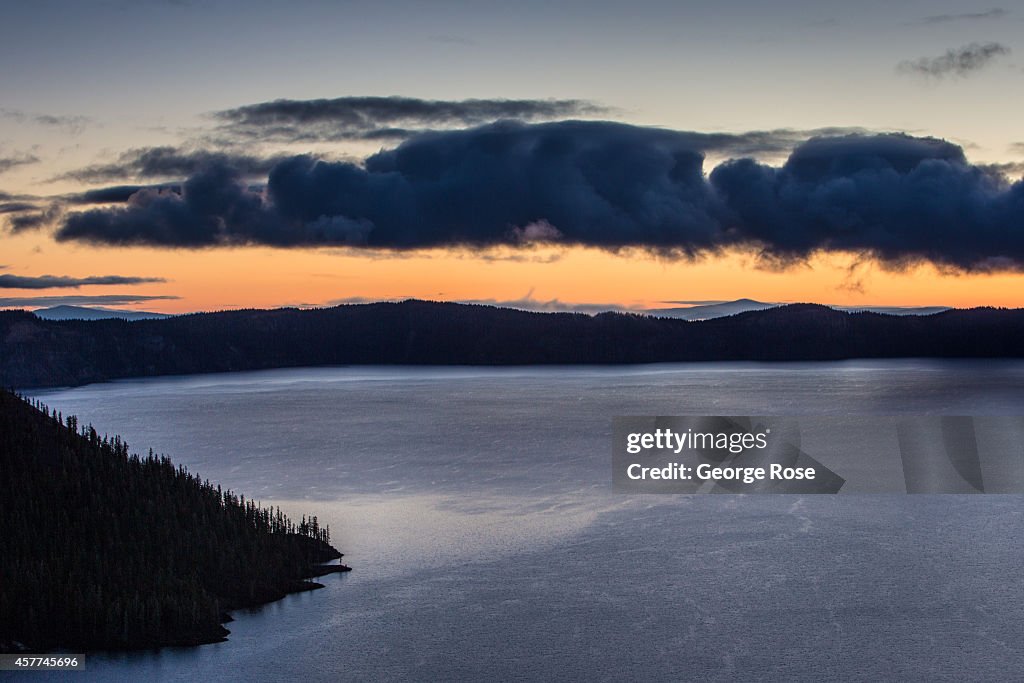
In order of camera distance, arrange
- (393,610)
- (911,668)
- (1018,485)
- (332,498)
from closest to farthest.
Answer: (911,668) < (393,610) < (332,498) < (1018,485)

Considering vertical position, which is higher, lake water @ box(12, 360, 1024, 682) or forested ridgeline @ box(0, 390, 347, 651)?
forested ridgeline @ box(0, 390, 347, 651)

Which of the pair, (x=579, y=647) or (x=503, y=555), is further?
(x=503, y=555)

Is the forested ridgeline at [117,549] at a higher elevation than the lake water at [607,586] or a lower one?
higher

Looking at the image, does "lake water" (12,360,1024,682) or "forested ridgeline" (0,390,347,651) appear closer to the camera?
"lake water" (12,360,1024,682)

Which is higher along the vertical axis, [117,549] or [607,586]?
[117,549]

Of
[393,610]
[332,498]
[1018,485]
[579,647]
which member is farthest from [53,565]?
[1018,485]

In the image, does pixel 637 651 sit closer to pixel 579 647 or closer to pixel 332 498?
pixel 579 647

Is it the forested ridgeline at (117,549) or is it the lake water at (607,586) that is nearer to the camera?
the lake water at (607,586)

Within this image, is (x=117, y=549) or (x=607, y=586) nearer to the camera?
(x=117, y=549)
